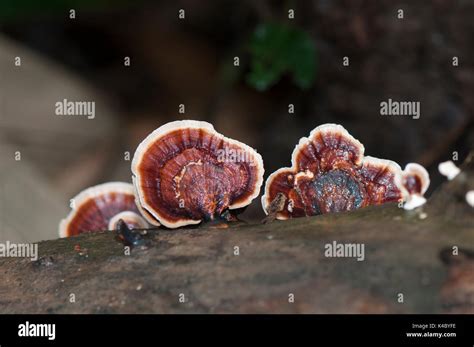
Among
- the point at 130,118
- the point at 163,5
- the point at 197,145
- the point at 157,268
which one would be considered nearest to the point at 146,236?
the point at 157,268

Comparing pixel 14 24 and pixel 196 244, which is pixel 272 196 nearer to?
pixel 196 244
